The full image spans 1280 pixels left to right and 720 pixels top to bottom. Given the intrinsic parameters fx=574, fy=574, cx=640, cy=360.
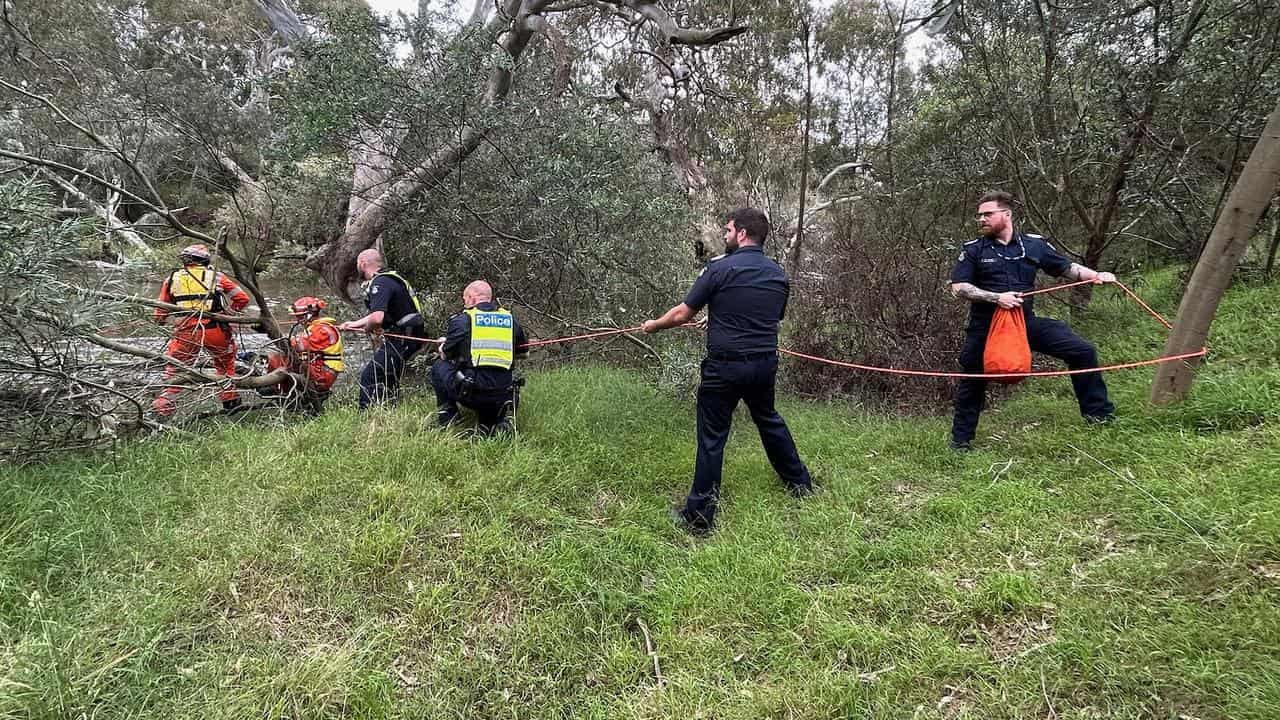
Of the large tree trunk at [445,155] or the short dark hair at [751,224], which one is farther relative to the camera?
the large tree trunk at [445,155]

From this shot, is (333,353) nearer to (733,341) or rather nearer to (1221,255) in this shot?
(733,341)

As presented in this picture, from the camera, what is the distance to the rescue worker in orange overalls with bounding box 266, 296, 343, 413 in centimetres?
507

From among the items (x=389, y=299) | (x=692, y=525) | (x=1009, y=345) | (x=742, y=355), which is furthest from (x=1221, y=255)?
(x=389, y=299)

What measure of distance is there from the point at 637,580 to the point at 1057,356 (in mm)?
3227

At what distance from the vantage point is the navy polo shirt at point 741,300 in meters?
3.43

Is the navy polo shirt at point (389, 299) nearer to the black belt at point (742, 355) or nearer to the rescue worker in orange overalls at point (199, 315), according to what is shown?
the rescue worker in orange overalls at point (199, 315)

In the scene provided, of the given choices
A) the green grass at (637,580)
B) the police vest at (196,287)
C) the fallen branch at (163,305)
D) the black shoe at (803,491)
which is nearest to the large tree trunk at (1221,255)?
the green grass at (637,580)

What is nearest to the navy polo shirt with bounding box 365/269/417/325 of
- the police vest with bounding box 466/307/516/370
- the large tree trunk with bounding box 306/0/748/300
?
the police vest with bounding box 466/307/516/370

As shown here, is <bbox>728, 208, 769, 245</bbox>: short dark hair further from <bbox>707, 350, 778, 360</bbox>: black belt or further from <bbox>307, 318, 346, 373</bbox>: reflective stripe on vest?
<bbox>307, 318, 346, 373</bbox>: reflective stripe on vest

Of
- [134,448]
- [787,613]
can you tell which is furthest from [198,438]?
[787,613]

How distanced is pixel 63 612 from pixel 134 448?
174cm

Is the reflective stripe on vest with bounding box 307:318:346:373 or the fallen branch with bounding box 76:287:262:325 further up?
the fallen branch with bounding box 76:287:262:325

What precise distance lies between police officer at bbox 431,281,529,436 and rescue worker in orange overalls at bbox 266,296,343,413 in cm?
150

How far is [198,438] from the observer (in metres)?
4.09
